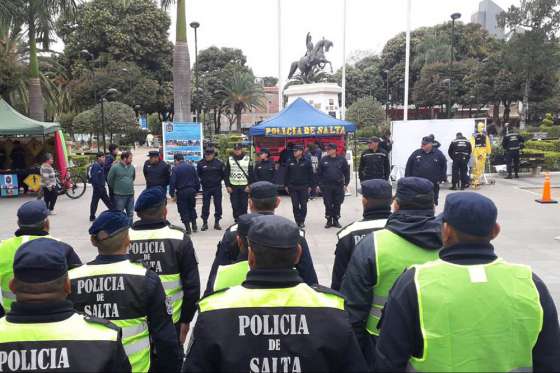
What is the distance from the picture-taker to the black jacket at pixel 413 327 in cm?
209

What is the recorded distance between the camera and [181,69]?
1806 centimetres

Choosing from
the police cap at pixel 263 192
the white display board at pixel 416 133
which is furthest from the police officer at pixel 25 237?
the white display board at pixel 416 133

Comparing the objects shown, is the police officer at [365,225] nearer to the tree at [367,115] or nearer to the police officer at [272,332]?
the police officer at [272,332]

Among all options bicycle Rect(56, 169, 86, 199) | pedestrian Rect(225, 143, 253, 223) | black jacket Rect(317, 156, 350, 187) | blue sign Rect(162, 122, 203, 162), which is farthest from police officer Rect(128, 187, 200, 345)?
bicycle Rect(56, 169, 86, 199)

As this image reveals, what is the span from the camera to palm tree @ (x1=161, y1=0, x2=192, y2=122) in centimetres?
1756

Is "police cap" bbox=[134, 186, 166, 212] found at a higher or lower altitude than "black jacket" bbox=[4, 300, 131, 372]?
higher

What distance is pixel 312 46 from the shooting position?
30906 millimetres

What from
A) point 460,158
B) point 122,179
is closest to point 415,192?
point 122,179

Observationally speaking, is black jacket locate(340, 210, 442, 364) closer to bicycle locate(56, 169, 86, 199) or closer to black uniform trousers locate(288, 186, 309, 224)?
black uniform trousers locate(288, 186, 309, 224)

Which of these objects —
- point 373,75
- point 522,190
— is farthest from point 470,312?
point 373,75

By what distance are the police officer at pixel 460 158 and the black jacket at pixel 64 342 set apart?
14.7 metres

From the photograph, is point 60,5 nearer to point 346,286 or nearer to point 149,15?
point 346,286

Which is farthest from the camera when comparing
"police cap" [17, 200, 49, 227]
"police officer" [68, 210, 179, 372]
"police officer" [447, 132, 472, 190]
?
"police officer" [447, 132, 472, 190]

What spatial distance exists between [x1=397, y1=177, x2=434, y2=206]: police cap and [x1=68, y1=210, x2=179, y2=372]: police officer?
5.52 feet
